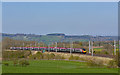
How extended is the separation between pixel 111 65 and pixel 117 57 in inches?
69.7

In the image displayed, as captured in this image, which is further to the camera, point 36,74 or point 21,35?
point 21,35

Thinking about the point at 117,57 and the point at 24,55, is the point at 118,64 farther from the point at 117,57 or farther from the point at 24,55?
the point at 24,55

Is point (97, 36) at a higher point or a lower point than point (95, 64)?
higher

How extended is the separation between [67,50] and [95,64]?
40157mm

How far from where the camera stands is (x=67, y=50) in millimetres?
75312

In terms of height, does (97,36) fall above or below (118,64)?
above

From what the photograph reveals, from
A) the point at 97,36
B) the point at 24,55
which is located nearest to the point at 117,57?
the point at 24,55

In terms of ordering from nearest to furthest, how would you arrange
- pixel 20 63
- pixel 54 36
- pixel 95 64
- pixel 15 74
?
pixel 15 74 < pixel 20 63 < pixel 95 64 < pixel 54 36

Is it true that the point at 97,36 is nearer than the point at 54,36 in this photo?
Yes

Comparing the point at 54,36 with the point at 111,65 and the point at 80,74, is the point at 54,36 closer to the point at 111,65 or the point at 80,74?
the point at 111,65

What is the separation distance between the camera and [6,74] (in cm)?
2138

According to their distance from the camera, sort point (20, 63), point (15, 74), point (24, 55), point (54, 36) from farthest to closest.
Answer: point (54, 36) → point (24, 55) → point (20, 63) → point (15, 74)

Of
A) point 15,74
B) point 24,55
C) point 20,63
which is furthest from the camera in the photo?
point 24,55

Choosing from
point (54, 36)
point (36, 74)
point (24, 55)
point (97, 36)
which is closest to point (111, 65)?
point (36, 74)
